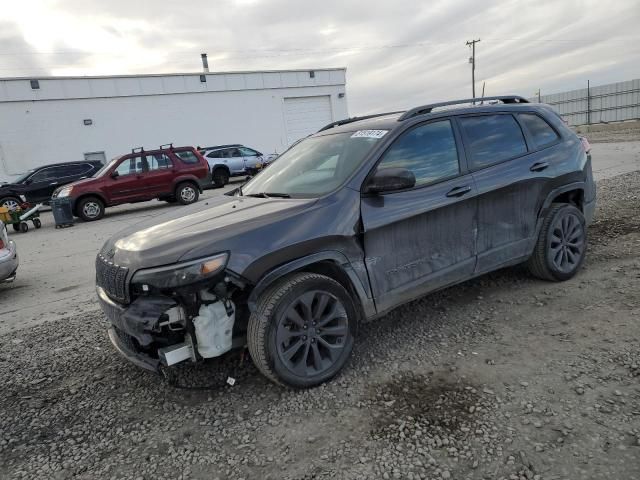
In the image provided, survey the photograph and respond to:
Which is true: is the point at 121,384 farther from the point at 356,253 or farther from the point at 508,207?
the point at 508,207

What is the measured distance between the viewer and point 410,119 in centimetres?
355

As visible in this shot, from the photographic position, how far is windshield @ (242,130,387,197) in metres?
3.32

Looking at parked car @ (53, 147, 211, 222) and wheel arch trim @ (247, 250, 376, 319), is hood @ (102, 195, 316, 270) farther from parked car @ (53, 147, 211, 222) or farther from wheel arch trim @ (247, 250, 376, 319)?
parked car @ (53, 147, 211, 222)

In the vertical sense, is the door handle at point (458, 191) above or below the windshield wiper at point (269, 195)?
below

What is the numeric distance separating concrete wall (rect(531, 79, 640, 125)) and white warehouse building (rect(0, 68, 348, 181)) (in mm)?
19919

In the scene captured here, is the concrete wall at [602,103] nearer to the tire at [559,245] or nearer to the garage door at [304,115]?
the garage door at [304,115]

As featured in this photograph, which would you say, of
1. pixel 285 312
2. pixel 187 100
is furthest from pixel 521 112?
pixel 187 100

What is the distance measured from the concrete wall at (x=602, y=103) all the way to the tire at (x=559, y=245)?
36.0 metres

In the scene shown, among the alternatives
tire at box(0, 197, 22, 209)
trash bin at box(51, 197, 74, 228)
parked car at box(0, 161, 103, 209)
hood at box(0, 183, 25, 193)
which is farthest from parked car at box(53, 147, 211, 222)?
hood at box(0, 183, 25, 193)

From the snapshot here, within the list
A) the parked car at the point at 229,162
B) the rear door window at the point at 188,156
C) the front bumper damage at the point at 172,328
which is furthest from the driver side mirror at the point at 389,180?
the parked car at the point at 229,162

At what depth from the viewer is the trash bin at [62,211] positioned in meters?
11.9

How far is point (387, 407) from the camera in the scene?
8.89 ft

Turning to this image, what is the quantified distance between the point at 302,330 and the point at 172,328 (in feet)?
2.61

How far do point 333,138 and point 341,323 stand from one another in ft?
5.44
